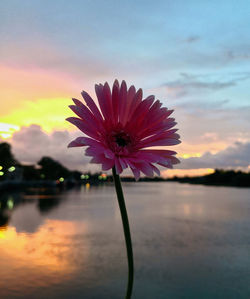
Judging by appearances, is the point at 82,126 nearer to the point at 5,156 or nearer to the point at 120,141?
the point at 120,141

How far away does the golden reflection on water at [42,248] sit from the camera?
811 centimetres

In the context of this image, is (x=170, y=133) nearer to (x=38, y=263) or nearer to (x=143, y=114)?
(x=143, y=114)

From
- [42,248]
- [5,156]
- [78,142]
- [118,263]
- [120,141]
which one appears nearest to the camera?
[78,142]

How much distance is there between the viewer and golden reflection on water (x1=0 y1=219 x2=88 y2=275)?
26.6ft

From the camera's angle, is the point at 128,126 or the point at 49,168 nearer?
the point at 128,126

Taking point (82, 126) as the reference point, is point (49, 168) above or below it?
above

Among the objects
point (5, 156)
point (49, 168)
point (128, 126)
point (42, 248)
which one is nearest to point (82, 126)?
point (128, 126)

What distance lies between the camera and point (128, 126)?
102 centimetres

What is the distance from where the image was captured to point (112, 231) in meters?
14.3

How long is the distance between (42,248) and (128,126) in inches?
393

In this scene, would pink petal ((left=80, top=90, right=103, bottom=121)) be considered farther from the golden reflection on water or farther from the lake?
the golden reflection on water

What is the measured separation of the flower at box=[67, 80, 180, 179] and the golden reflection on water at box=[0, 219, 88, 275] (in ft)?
23.7

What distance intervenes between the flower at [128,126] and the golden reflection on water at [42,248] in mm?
7222

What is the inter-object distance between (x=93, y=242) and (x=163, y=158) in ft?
36.5
